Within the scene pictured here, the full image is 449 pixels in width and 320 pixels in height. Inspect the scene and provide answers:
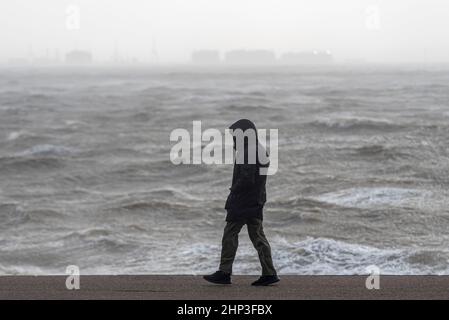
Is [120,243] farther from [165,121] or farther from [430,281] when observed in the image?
[165,121]

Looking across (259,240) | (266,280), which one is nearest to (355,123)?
(266,280)

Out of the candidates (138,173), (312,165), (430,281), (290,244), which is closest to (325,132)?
(312,165)

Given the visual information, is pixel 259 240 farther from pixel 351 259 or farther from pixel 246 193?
pixel 351 259

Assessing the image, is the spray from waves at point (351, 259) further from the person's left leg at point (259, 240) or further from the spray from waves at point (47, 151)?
the spray from waves at point (47, 151)

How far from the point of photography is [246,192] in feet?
23.3

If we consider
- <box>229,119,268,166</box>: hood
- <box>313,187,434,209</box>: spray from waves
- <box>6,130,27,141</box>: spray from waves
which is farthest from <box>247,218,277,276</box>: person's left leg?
<box>6,130,27,141</box>: spray from waves

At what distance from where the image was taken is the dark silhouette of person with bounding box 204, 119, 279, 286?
6914mm

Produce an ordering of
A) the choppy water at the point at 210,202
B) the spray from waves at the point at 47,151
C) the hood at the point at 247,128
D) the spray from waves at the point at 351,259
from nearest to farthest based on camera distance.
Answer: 1. the hood at the point at 247,128
2. the spray from waves at the point at 351,259
3. the choppy water at the point at 210,202
4. the spray from waves at the point at 47,151

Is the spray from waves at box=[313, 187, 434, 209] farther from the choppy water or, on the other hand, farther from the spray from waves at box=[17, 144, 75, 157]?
the spray from waves at box=[17, 144, 75, 157]

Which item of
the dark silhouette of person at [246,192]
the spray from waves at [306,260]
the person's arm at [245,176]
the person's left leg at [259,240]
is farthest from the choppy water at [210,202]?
the person's arm at [245,176]

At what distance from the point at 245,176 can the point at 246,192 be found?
0.21 meters

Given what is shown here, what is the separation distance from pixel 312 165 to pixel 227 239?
19.5 meters

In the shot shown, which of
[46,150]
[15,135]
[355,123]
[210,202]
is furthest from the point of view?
[355,123]

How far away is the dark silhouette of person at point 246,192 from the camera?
6.91m
